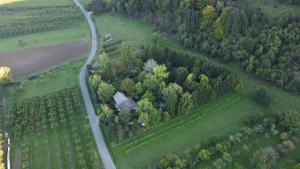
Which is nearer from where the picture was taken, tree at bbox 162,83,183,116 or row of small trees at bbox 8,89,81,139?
tree at bbox 162,83,183,116

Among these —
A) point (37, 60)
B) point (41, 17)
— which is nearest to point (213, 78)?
point (37, 60)

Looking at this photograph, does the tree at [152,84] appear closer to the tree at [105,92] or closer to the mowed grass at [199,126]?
the tree at [105,92]

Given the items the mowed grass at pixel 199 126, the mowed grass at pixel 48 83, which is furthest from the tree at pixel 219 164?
the mowed grass at pixel 48 83

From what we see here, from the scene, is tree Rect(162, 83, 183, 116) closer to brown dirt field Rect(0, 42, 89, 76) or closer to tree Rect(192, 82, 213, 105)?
tree Rect(192, 82, 213, 105)

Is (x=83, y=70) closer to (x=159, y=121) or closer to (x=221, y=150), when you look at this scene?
(x=159, y=121)

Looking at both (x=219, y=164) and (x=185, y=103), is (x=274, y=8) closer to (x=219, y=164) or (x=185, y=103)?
(x=185, y=103)

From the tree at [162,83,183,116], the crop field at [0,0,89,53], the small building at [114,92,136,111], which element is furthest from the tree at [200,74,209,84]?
the crop field at [0,0,89,53]
